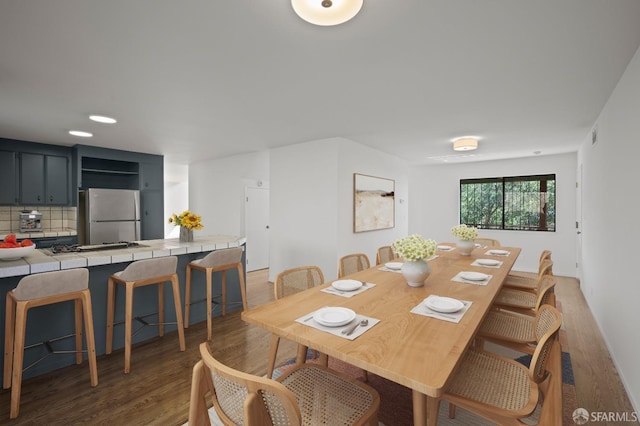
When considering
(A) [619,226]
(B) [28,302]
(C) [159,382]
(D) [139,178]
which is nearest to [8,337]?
(B) [28,302]

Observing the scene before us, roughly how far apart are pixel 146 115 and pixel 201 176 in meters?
3.48

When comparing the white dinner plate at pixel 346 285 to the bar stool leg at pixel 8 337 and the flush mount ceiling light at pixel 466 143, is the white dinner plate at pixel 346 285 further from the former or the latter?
the flush mount ceiling light at pixel 466 143

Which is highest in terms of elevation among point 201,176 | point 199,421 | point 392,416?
point 201,176

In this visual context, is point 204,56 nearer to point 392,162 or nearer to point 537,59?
point 537,59

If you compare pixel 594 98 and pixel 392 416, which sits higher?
pixel 594 98

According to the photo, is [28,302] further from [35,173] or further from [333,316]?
[35,173]

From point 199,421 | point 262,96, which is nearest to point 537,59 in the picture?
point 262,96

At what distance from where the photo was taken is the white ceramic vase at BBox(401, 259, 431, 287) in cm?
198

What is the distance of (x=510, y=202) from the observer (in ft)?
20.6

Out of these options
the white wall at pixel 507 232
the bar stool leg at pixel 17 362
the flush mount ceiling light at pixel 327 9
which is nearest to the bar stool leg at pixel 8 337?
the bar stool leg at pixel 17 362

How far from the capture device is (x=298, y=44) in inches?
73.7

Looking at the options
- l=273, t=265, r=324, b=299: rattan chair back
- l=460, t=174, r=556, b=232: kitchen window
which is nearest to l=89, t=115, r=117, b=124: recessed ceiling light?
l=273, t=265, r=324, b=299: rattan chair back

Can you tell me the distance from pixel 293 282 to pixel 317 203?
2.39 meters

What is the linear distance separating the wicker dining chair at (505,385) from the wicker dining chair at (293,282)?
107 cm
